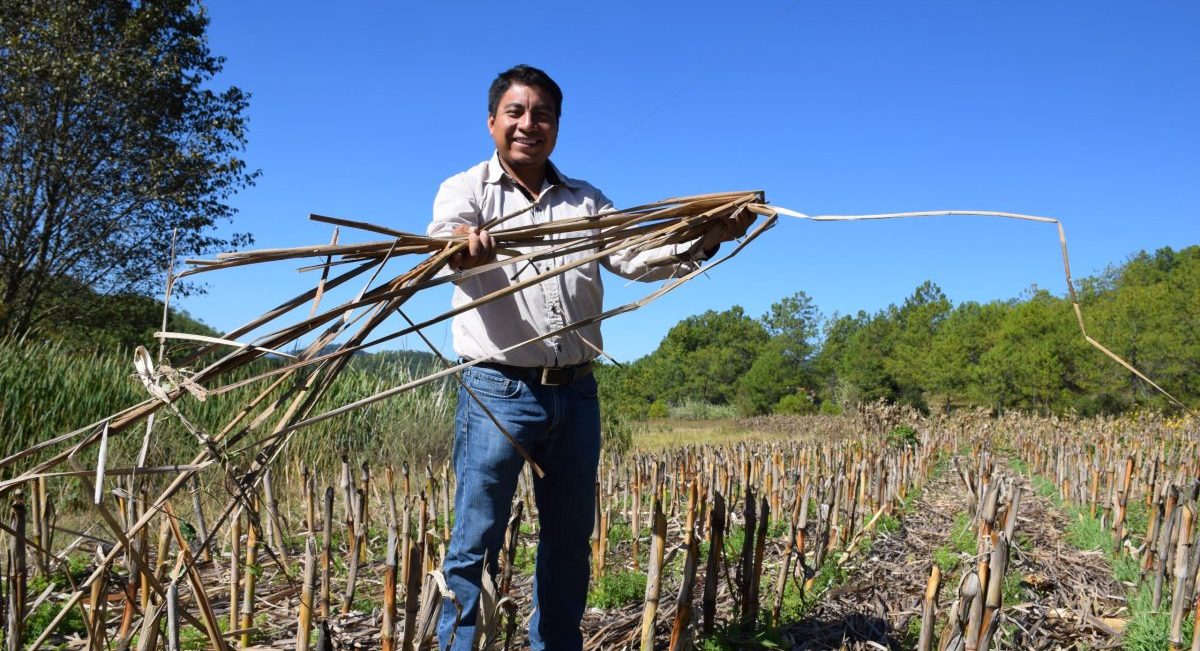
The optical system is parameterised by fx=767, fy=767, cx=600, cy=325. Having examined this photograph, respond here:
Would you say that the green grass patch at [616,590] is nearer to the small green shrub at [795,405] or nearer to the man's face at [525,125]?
the man's face at [525,125]

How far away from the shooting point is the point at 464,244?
1867mm

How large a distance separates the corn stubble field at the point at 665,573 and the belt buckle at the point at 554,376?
0.32 meters

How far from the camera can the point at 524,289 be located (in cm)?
231

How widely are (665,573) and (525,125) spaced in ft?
7.89

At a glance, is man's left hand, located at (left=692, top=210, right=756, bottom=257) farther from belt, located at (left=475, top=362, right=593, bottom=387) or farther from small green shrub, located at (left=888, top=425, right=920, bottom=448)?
small green shrub, located at (left=888, top=425, right=920, bottom=448)

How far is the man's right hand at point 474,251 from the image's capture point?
6.11 feet

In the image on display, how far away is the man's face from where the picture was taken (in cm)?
243

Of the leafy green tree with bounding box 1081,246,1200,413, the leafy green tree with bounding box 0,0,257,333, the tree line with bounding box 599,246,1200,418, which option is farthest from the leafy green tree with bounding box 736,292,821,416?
the leafy green tree with bounding box 0,0,257,333

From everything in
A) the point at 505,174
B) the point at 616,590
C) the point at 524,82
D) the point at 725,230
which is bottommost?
the point at 616,590

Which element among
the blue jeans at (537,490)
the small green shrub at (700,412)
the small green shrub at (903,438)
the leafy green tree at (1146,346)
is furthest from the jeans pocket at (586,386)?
the small green shrub at (700,412)

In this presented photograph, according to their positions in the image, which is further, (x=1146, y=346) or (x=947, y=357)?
(x=947, y=357)

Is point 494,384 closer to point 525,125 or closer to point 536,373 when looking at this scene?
point 536,373

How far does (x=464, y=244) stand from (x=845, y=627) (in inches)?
88.8

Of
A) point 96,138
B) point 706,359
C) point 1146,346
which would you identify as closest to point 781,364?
point 706,359
